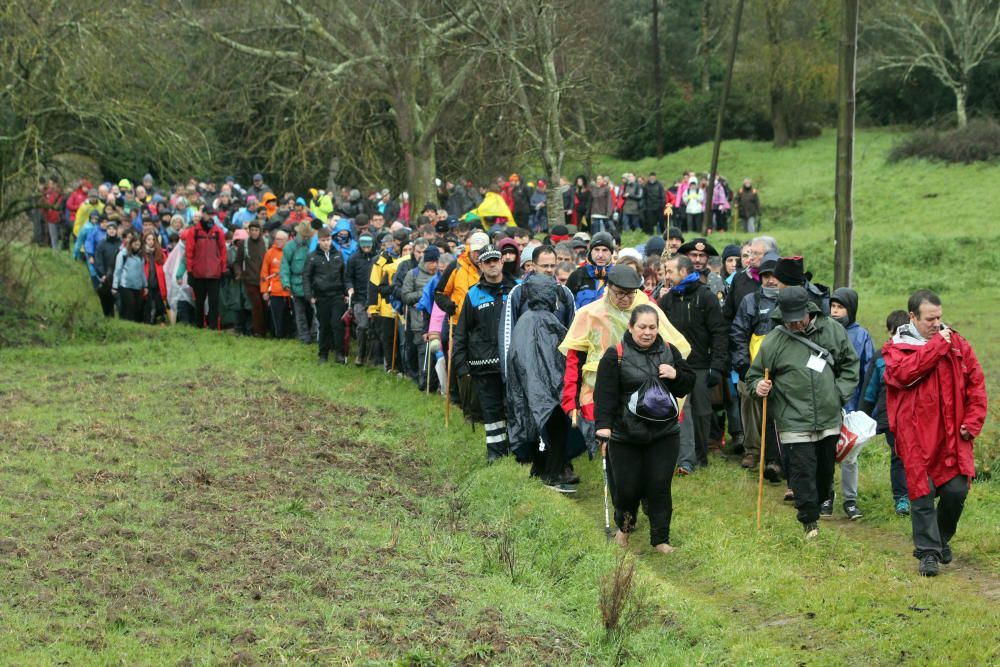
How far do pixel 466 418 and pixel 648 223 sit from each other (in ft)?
68.5

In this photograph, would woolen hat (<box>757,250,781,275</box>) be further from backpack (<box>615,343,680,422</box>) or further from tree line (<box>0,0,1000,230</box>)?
tree line (<box>0,0,1000,230</box>)

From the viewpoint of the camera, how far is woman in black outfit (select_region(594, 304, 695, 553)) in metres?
9.88

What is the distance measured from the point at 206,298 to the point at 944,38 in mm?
36104

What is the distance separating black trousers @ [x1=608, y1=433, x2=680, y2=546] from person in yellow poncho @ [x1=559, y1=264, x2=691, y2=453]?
2.93ft

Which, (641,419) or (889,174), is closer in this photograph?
(641,419)

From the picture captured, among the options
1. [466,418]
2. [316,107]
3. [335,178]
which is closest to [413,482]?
[466,418]

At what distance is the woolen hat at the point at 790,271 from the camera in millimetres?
11698

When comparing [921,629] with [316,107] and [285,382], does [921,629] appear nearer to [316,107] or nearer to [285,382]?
[285,382]

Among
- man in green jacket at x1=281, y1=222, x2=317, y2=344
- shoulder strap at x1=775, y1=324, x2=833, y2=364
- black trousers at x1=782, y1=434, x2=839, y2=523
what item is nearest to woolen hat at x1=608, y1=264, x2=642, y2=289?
shoulder strap at x1=775, y1=324, x2=833, y2=364

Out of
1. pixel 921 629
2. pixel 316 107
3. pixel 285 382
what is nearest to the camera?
pixel 921 629

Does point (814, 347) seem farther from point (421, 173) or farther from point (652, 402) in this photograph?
point (421, 173)

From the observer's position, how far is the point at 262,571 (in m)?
9.34

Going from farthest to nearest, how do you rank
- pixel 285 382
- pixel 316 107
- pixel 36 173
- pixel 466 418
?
pixel 316 107, pixel 36 173, pixel 285 382, pixel 466 418

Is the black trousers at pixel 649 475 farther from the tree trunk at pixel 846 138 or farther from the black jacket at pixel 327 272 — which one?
the black jacket at pixel 327 272
